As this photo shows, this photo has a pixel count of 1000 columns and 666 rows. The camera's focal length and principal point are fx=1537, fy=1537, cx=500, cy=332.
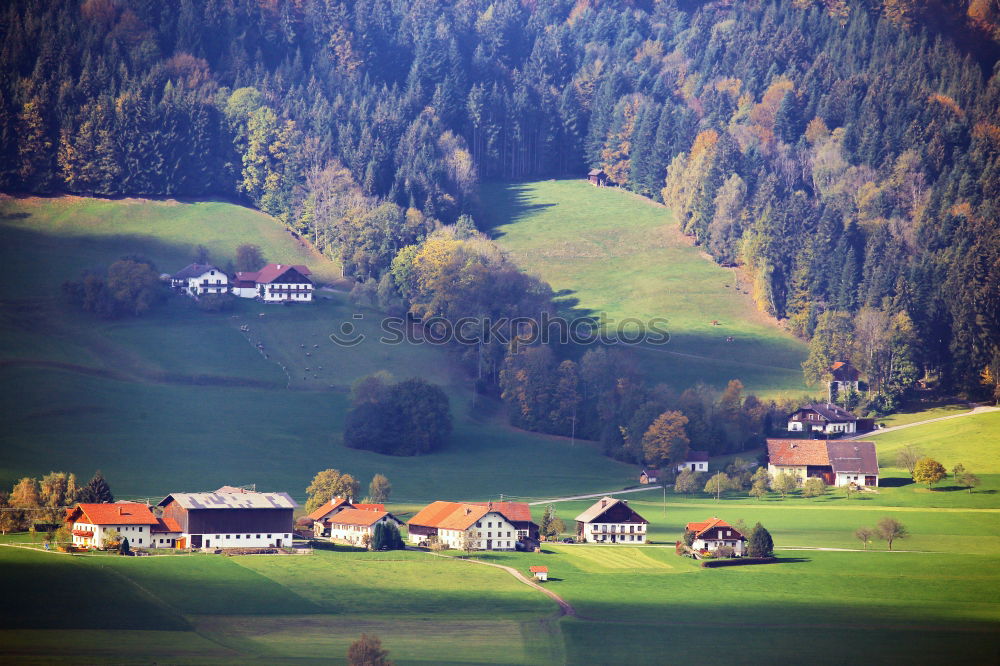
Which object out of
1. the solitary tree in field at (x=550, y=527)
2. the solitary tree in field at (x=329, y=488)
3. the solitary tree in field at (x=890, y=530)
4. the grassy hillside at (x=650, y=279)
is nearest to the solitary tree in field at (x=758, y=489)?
the solitary tree in field at (x=890, y=530)

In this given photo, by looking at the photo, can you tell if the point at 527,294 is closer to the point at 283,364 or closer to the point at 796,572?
the point at 283,364

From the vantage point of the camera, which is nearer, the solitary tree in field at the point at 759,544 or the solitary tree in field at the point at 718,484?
the solitary tree in field at the point at 759,544

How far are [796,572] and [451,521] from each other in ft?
68.4

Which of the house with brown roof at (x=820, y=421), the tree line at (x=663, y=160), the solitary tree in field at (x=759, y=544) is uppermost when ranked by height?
the tree line at (x=663, y=160)

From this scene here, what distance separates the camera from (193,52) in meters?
192

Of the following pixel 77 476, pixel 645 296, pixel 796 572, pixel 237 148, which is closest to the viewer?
pixel 796 572

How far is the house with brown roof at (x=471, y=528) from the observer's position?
9131cm

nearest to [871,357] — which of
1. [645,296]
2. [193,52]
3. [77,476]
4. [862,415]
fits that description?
[862,415]

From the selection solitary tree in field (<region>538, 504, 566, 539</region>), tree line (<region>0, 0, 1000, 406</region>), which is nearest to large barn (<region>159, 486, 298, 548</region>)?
solitary tree in field (<region>538, 504, 566, 539</region>)

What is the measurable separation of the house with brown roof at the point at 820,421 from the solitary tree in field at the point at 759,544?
45.0 metres

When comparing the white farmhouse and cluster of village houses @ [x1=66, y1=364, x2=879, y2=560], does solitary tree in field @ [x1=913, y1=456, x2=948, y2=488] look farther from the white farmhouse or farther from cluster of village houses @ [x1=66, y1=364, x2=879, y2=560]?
the white farmhouse

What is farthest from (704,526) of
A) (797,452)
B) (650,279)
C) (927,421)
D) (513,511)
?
(650,279)

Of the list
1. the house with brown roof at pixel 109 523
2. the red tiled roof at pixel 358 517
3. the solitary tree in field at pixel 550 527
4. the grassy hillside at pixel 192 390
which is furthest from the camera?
the grassy hillside at pixel 192 390

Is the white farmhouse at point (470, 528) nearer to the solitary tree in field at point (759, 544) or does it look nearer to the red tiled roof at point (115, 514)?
the solitary tree in field at point (759, 544)
